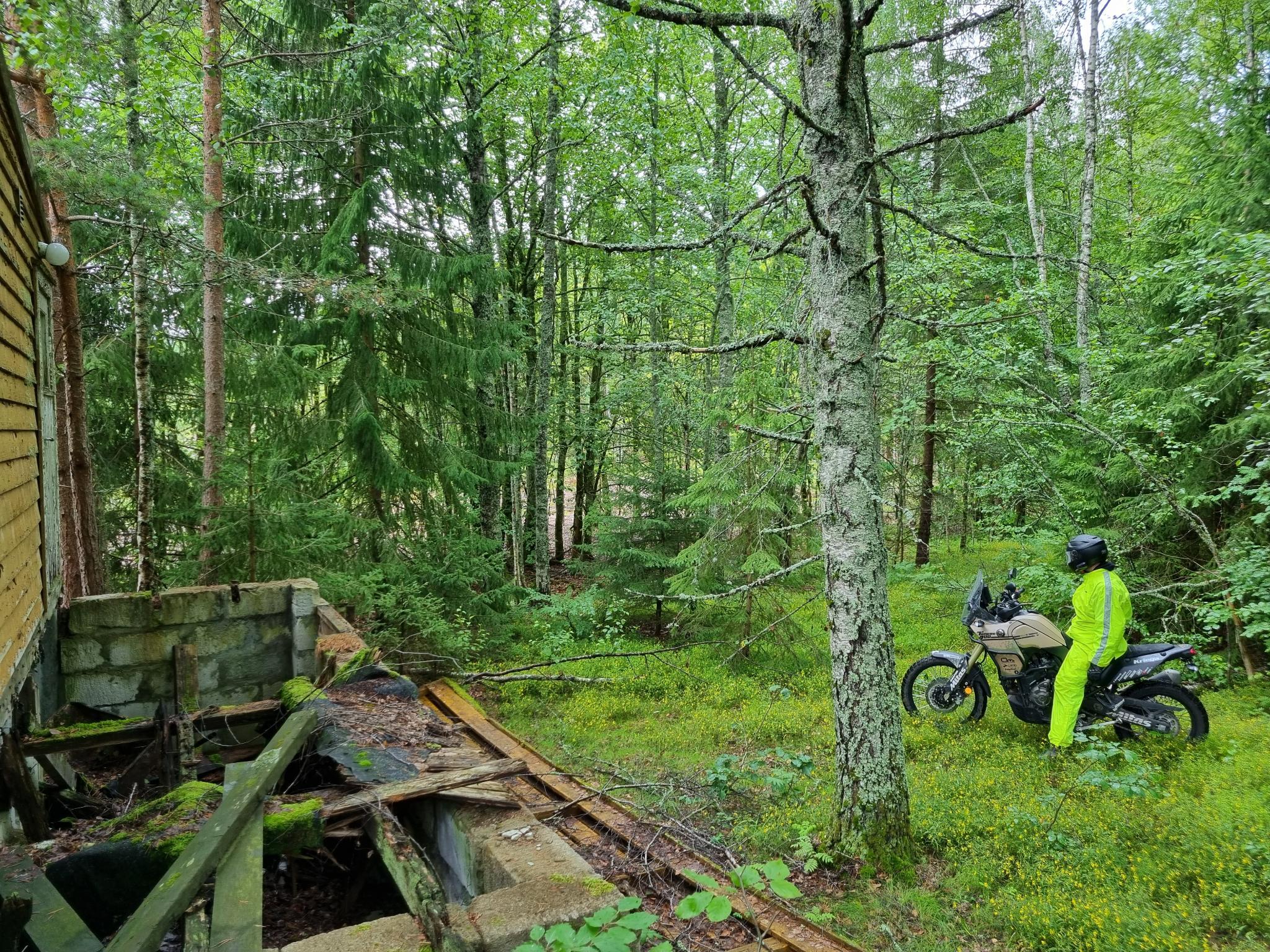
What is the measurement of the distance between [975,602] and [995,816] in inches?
96.6

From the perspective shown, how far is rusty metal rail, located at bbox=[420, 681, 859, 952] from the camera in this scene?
137 inches

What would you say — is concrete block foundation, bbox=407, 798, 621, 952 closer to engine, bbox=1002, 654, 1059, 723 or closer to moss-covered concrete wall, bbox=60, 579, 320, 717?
moss-covered concrete wall, bbox=60, 579, 320, 717

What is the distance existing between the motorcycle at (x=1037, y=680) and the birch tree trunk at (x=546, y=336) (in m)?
6.25

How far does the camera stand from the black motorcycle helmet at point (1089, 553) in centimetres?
559

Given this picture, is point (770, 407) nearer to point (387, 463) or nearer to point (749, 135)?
point (387, 463)

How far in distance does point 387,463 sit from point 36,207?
15.4 ft

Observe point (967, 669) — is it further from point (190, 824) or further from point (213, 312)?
point (213, 312)

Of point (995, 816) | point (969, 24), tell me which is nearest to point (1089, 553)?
point (995, 816)

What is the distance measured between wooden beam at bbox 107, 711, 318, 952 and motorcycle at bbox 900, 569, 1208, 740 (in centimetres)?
563

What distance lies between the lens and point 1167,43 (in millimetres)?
12273

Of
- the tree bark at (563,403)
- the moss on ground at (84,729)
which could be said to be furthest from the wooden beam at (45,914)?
the tree bark at (563,403)

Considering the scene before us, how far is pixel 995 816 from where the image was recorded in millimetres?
4902

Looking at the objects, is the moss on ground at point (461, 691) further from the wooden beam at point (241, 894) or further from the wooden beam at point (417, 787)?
the wooden beam at point (241, 894)

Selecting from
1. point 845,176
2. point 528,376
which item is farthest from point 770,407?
point 528,376
